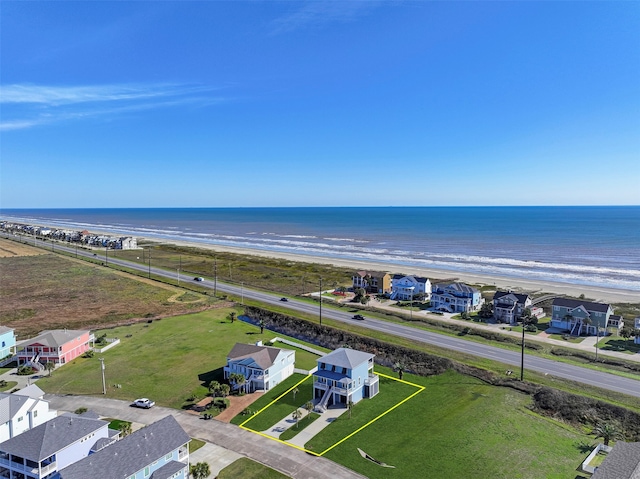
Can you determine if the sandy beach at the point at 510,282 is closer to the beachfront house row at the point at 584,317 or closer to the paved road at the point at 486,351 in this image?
the beachfront house row at the point at 584,317

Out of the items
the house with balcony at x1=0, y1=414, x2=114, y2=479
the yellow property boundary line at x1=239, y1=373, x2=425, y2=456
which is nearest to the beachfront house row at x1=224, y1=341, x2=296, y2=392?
the yellow property boundary line at x1=239, y1=373, x2=425, y2=456

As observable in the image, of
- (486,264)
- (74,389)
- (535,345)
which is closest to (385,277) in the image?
(535,345)

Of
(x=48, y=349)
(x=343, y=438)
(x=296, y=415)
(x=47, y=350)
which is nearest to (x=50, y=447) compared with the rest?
(x=296, y=415)

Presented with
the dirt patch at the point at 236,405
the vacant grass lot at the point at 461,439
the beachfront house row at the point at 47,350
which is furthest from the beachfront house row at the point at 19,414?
the vacant grass lot at the point at 461,439

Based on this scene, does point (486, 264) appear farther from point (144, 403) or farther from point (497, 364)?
point (144, 403)

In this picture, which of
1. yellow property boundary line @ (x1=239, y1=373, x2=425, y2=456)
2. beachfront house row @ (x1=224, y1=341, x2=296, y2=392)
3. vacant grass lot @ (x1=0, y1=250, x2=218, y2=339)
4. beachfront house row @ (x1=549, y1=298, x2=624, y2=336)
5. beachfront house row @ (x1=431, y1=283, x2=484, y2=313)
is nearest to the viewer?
yellow property boundary line @ (x1=239, y1=373, x2=425, y2=456)

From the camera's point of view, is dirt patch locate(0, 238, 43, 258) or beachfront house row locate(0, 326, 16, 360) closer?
beachfront house row locate(0, 326, 16, 360)

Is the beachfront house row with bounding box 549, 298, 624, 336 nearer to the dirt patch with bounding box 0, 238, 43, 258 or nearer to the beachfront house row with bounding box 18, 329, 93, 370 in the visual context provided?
the beachfront house row with bounding box 18, 329, 93, 370
